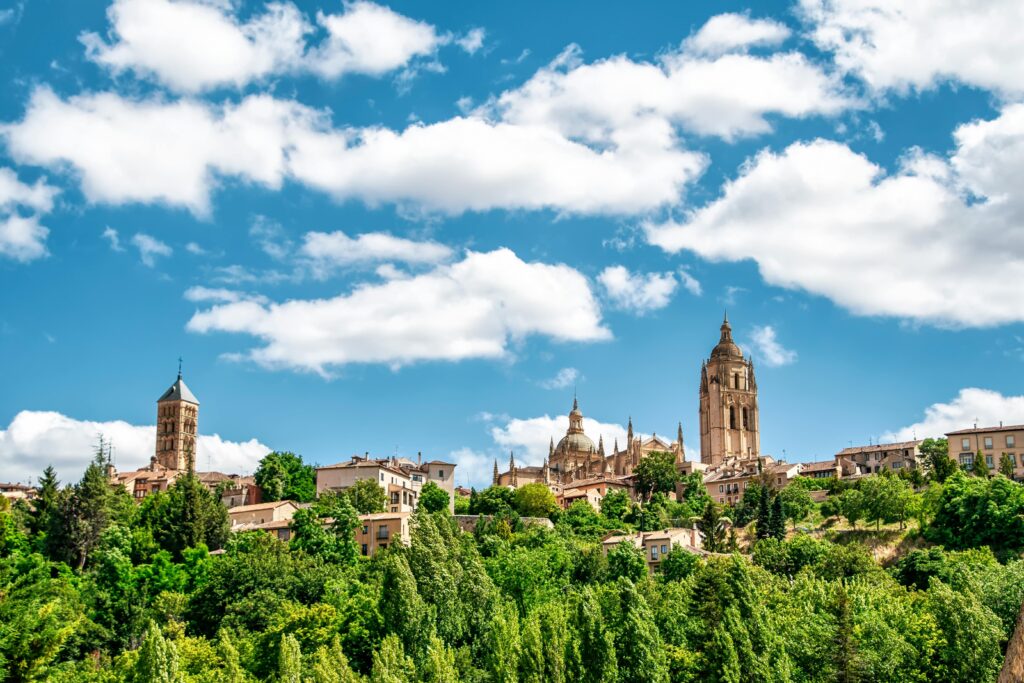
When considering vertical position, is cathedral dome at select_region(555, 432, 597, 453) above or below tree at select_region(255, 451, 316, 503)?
above

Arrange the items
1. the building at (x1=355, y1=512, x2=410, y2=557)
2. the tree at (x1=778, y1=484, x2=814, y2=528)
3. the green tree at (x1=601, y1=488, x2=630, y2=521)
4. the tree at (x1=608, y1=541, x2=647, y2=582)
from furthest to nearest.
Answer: the green tree at (x1=601, y1=488, x2=630, y2=521), the tree at (x1=778, y1=484, x2=814, y2=528), the building at (x1=355, y1=512, x2=410, y2=557), the tree at (x1=608, y1=541, x2=647, y2=582)

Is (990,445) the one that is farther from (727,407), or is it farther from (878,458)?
(727,407)

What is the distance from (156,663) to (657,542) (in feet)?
166

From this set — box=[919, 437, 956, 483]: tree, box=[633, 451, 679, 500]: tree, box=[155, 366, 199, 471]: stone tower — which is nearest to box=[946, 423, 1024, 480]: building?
box=[919, 437, 956, 483]: tree

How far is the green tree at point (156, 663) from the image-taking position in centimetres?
4102

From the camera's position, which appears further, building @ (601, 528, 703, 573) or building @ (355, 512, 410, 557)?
building @ (355, 512, 410, 557)

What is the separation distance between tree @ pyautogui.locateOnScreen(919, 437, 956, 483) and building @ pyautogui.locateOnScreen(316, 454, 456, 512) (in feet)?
139

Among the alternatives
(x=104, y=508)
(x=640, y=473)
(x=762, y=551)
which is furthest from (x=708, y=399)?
(x=104, y=508)

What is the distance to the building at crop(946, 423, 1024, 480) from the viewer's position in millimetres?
108438

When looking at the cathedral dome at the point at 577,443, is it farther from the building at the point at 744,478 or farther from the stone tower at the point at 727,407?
the building at the point at 744,478

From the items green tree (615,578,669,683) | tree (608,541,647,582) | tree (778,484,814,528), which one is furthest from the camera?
tree (778,484,814,528)

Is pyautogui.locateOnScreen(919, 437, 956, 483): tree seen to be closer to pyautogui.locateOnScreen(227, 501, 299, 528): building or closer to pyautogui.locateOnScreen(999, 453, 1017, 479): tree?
pyautogui.locateOnScreen(999, 453, 1017, 479): tree

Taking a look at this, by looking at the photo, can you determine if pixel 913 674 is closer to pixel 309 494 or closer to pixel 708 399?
pixel 309 494

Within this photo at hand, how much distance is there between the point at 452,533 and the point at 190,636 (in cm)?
1506
